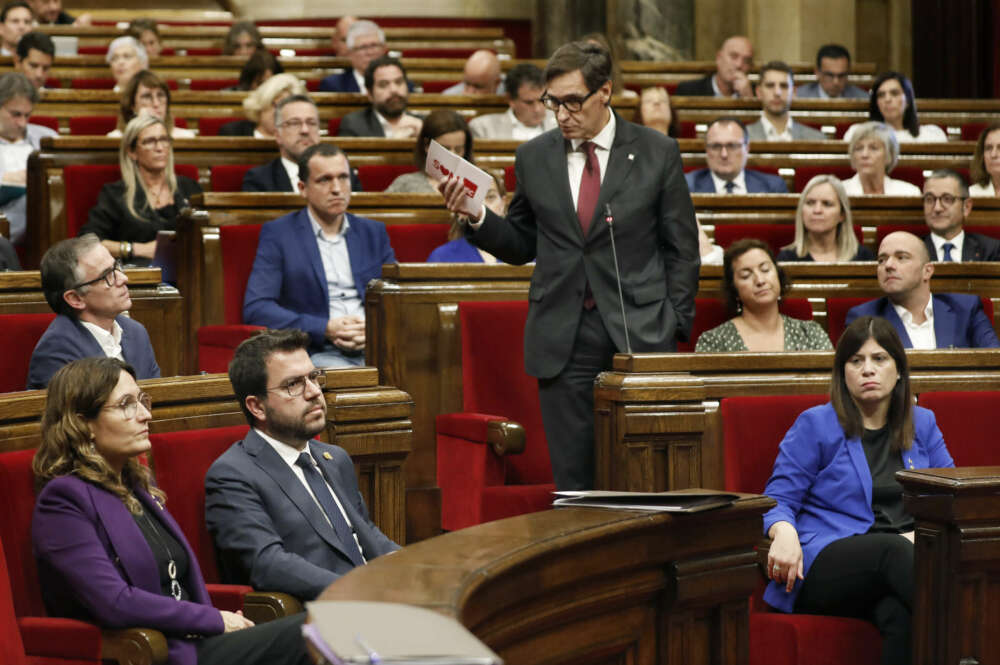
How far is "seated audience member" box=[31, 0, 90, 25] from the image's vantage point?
8086 millimetres

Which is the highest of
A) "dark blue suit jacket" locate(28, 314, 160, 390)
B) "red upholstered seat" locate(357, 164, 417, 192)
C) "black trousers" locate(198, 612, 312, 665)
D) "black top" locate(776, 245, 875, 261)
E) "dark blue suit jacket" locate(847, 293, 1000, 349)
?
"red upholstered seat" locate(357, 164, 417, 192)

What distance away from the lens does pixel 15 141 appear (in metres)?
4.76

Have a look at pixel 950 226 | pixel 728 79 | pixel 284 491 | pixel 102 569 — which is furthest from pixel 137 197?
pixel 728 79

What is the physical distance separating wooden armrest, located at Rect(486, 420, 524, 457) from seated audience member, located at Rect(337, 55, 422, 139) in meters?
2.43

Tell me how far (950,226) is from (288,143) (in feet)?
6.44

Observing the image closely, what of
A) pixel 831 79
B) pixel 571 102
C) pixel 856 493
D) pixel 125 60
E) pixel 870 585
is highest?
pixel 125 60

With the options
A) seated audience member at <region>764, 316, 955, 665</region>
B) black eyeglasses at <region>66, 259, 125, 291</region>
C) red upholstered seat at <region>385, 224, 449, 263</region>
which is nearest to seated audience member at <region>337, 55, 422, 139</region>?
red upholstered seat at <region>385, 224, 449, 263</region>

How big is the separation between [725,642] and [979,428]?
3.17 ft

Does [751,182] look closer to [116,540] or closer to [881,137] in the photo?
[881,137]

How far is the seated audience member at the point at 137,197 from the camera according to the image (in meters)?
4.21

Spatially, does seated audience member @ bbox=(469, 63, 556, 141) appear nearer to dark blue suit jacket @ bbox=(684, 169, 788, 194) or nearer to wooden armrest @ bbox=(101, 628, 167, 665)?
dark blue suit jacket @ bbox=(684, 169, 788, 194)

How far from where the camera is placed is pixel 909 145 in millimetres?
5543

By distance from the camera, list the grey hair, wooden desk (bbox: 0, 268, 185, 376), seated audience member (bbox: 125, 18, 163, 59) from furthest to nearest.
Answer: seated audience member (bbox: 125, 18, 163, 59)
the grey hair
wooden desk (bbox: 0, 268, 185, 376)

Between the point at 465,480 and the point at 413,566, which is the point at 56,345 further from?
the point at 413,566
